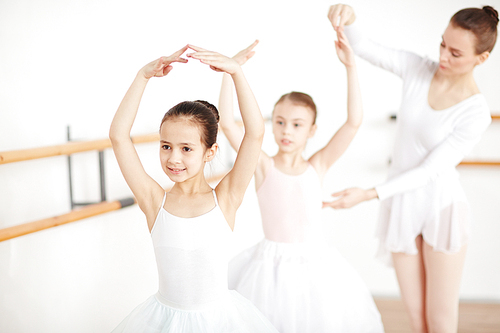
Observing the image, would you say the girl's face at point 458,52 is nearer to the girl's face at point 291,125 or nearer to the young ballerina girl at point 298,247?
the young ballerina girl at point 298,247

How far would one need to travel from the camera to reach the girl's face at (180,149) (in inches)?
42.7

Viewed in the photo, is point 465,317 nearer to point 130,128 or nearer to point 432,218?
point 432,218

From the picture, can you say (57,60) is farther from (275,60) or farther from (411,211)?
(275,60)

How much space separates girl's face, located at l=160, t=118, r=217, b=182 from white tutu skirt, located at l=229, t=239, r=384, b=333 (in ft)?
1.69

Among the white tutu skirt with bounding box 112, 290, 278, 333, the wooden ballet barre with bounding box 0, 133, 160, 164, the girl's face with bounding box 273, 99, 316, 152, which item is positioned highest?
the girl's face with bounding box 273, 99, 316, 152

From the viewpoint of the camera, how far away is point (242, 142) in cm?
114

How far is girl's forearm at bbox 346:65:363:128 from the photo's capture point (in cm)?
146

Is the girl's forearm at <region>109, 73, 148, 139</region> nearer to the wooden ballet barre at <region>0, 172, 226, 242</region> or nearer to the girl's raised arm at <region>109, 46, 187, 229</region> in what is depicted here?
the girl's raised arm at <region>109, 46, 187, 229</region>

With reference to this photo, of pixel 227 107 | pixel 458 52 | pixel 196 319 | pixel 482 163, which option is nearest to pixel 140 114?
pixel 227 107

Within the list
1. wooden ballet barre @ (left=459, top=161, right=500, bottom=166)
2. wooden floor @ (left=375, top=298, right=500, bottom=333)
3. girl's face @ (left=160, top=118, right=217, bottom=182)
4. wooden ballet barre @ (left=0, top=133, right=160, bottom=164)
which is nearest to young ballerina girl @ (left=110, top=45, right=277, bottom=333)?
girl's face @ (left=160, top=118, right=217, bottom=182)

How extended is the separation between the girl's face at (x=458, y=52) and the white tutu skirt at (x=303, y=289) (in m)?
0.66

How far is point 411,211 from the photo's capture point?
1.58m

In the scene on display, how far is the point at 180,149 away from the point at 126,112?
5.6 inches

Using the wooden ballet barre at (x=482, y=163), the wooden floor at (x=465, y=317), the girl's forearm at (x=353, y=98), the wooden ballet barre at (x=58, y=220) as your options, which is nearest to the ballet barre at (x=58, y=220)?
the wooden ballet barre at (x=58, y=220)
